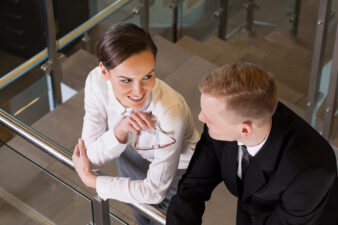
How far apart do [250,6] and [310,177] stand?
11.6 feet

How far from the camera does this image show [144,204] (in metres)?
2.06

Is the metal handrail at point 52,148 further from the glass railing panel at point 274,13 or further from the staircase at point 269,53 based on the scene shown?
the glass railing panel at point 274,13

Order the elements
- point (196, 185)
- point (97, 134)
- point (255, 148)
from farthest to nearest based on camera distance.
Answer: point (97, 134), point (196, 185), point (255, 148)

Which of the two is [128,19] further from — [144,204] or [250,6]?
[144,204]

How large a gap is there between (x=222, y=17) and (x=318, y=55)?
1.55m

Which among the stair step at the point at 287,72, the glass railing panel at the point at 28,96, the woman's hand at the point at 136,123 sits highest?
the woman's hand at the point at 136,123

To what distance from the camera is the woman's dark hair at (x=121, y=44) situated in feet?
6.73

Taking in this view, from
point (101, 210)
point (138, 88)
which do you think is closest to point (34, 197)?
point (101, 210)

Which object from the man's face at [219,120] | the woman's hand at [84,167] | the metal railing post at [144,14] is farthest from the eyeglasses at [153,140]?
the metal railing post at [144,14]

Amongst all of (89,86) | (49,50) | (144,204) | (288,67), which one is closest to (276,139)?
(144,204)

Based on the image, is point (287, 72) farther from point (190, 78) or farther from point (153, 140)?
point (153, 140)

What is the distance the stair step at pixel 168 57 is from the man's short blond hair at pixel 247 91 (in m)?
2.38

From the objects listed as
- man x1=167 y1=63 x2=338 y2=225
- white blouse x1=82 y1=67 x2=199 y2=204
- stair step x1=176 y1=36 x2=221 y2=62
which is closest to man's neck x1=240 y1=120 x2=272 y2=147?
man x1=167 y1=63 x2=338 y2=225

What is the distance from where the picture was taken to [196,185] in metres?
2.03
